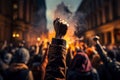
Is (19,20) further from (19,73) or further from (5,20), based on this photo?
(19,73)

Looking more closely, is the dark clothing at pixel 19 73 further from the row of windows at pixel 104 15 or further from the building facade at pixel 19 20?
the row of windows at pixel 104 15

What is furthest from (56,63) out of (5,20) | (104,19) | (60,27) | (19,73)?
(104,19)

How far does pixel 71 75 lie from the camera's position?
602cm

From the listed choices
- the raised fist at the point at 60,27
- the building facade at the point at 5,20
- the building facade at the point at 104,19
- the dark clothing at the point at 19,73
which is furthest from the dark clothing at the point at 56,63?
the building facade at the point at 104,19

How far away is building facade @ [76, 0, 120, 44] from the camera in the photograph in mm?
41688

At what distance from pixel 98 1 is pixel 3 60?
46.6 meters

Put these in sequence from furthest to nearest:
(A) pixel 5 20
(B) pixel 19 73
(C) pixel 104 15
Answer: (C) pixel 104 15 → (A) pixel 5 20 → (B) pixel 19 73

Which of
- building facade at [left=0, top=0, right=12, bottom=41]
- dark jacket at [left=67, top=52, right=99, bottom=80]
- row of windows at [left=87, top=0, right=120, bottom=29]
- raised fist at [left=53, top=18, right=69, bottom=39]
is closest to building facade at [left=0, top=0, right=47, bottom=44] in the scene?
building facade at [left=0, top=0, right=12, bottom=41]

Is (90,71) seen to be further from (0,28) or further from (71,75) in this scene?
(0,28)

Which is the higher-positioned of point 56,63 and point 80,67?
point 56,63

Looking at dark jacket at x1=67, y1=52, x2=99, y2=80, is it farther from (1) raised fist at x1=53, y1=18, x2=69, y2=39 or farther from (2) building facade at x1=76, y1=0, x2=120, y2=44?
(2) building facade at x1=76, y1=0, x2=120, y2=44

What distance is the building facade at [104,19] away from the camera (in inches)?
1641

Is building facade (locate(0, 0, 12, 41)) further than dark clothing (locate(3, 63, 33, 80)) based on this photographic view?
Yes

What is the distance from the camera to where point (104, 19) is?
4847 cm
